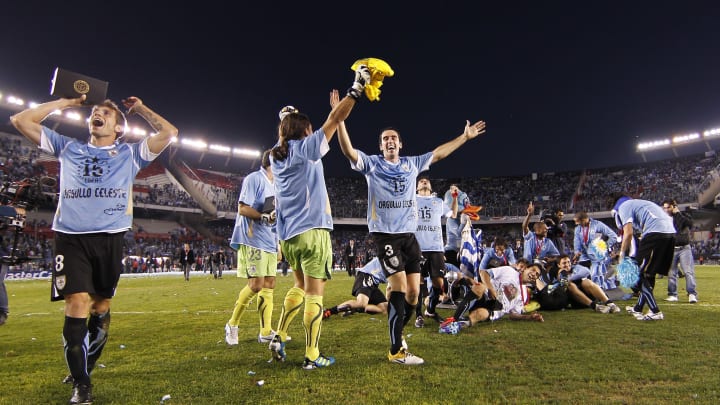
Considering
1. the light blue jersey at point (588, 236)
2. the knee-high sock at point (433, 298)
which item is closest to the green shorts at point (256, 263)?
the knee-high sock at point (433, 298)

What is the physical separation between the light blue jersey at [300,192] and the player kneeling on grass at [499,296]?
131 inches

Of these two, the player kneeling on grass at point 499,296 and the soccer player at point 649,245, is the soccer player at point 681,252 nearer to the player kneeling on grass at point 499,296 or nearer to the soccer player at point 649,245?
the soccer player at point 649,245

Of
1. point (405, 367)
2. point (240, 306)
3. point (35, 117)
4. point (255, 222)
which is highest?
point (35, 117)

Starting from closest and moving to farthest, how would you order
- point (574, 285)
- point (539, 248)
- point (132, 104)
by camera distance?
1. point (132, 104)
2. point (574, 285)
3. point (539, 248)

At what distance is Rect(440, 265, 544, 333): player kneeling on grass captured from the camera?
6.73 m

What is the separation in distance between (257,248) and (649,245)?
20.7 ft

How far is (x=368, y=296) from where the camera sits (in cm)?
811

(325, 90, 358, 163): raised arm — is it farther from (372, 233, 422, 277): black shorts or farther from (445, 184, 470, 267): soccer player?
(445, 184, 470, 267): soccer player

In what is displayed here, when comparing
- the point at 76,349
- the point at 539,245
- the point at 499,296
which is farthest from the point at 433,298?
the point at 76,349

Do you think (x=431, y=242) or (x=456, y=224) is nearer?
(x=431, y=242)

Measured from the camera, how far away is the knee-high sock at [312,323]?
4.16 m

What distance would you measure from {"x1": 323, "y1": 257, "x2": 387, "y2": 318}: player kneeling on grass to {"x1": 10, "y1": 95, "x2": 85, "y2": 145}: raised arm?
545 cm

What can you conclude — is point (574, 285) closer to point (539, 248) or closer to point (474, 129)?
point (539, 248)

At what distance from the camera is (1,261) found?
4.71 metres
